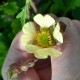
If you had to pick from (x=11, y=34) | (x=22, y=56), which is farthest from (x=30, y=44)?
(x=11, y=34)

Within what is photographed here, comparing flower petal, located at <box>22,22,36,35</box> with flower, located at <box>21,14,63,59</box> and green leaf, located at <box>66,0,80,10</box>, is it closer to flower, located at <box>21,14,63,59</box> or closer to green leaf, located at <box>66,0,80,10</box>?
flower, located at <box>21,14,63,59</box>

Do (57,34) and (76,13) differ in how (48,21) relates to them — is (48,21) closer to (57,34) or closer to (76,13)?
(57,34)

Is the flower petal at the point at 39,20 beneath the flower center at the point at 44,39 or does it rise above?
above

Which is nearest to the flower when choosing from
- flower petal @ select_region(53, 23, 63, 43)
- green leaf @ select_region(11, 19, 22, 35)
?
flower petal @ select_region(53, 23, 63, 43)

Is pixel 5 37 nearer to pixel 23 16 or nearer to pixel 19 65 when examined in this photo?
pixel 23 16

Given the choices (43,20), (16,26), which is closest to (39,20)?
(43,20)

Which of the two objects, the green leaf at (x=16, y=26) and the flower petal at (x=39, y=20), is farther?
the green leaf at (x=16, y=26)

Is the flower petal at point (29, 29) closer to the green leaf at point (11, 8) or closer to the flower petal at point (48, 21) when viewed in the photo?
the flower petal at point (48, 21)

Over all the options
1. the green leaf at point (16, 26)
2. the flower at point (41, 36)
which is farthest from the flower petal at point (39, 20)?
the green leaf at point (16, 26)
